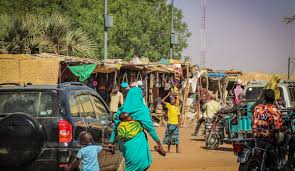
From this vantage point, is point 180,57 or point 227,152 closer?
point 227,152

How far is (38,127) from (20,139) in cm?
31

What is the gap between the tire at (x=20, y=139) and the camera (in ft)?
27.2

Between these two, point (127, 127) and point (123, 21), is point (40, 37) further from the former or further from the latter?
point (123, 21)

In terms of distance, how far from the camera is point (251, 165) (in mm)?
9172

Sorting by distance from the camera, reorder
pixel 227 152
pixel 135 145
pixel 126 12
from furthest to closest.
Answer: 1. pixel 126 12
2. pixel 227 152
3. pixel 135 145

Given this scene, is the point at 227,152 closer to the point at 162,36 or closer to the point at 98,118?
the point at 98,118

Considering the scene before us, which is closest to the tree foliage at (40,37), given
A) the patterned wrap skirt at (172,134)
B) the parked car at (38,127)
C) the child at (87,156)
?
the patterned wrap skirt at (172,134)

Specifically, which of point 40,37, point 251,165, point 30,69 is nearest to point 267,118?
point 251,165

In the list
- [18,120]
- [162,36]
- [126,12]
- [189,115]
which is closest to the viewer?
[18,120]

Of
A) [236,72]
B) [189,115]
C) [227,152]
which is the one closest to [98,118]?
[227,152]

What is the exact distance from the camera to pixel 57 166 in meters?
8.30

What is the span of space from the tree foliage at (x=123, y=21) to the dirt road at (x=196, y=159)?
20.5 m

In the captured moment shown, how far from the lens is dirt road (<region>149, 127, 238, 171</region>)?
12758mm

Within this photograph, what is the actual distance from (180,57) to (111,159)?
43084 millimetres
